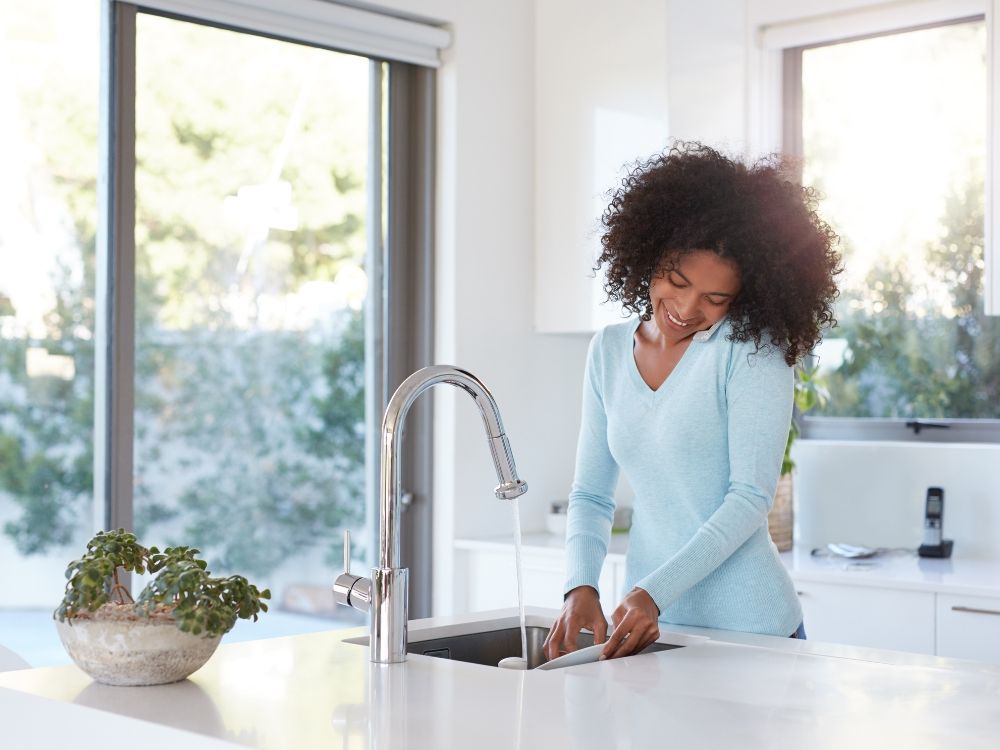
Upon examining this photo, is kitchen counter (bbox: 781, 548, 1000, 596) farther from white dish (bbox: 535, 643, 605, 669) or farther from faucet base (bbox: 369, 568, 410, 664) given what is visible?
faucet base (bbox: 369, 568, 410, 664)

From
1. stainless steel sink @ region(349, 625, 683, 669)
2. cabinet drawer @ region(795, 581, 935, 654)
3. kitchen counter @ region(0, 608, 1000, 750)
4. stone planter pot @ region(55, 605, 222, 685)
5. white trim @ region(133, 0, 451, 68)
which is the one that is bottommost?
cabinet drawer @ region(795, 581, 935, 654)

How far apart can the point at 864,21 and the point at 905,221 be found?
22.5 inches

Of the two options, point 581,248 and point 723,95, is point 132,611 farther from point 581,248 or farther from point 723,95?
point 723,95

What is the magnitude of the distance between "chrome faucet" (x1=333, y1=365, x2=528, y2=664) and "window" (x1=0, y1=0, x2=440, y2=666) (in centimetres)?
149

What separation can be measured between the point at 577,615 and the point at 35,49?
1815 mm

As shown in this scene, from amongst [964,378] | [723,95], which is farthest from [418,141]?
[964,378]

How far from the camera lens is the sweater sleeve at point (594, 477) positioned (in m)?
2.07

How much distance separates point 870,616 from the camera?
9.14 ft

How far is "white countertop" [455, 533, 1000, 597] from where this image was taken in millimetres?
2705

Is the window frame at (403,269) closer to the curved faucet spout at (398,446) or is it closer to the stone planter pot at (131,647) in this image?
the curved faucet spout at (398,446)

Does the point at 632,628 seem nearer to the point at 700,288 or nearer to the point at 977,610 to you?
the point at 700,288

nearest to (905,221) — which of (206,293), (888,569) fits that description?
(888,569)

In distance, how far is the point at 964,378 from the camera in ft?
11.3

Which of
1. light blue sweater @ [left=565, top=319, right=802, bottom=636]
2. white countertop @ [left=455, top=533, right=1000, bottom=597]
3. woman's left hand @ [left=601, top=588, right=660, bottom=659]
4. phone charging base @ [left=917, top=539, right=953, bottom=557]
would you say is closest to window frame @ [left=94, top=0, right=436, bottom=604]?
white countertop @ [left=455, top=533, right=1000, bottom=597]
